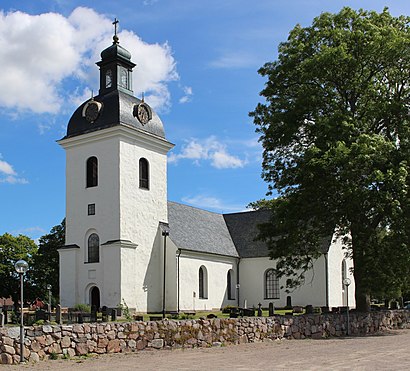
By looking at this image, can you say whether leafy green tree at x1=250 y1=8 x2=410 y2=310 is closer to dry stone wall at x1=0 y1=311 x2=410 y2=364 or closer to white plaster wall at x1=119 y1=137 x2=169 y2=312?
dry stone wall at x1=0 y1=311 x2=410 y2=364

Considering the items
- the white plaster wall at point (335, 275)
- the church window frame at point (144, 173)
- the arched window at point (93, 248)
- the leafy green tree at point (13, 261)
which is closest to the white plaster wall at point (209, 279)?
the church window frame at point (144, 173)

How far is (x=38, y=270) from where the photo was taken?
58.1 metres

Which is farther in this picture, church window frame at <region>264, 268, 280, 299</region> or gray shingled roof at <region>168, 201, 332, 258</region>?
church window frame at <region>264, 268, 280, 299</region>

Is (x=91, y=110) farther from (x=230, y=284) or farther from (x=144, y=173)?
(x=230, y=284)

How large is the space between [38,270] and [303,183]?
37.7 m

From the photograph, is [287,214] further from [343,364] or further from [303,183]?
[343,364]

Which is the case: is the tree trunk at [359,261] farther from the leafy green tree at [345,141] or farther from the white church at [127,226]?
the white church at [127,226]

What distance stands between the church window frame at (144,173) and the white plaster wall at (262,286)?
12067 millimetres

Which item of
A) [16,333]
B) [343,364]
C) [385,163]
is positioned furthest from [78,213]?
[343,364]

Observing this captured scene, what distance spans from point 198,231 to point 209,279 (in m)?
3.93

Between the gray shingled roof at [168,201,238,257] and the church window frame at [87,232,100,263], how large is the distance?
5264mm

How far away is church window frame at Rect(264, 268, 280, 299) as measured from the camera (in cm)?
4709

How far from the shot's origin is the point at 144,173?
41.6m

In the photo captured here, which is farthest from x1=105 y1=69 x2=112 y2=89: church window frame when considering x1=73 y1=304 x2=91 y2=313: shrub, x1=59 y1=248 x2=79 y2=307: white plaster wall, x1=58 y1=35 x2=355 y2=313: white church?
x1=73 y1=304 x2=91 y2=313: shrub
